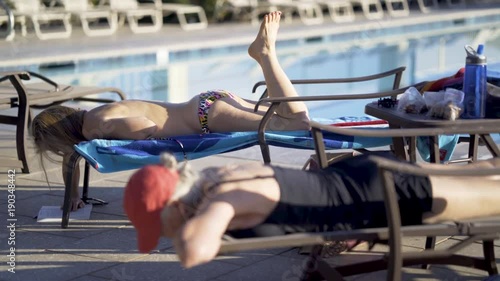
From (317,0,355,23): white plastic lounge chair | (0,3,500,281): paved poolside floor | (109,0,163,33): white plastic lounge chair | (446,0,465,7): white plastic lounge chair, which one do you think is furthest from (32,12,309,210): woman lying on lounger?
(446,0,465,7): white plastic lounge chair

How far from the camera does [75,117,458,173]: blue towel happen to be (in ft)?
12.9

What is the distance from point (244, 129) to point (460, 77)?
3.47 feet

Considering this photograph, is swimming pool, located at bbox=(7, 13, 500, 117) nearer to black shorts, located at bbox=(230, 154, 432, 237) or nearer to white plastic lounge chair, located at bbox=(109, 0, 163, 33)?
white plastic lounge chair, located at bbox=(109, 0, 163, 33)

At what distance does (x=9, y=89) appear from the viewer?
226 inches

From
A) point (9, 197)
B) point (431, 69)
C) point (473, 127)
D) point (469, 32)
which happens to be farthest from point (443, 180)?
point (469, 32)

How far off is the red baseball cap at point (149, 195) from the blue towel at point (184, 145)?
1.43m

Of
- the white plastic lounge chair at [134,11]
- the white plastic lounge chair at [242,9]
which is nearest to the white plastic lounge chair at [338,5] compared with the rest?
the white plastic lounge chair at [242,9]

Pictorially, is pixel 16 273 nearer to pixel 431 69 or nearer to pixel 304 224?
pixel 304 224

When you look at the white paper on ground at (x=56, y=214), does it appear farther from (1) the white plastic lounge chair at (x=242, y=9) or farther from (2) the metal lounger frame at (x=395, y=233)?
(1) the white plastic lounge chair at (x=242, y=9)

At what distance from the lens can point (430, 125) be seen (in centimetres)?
328

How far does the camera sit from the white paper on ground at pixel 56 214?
4.16 m

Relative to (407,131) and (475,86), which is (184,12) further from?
(407,131)

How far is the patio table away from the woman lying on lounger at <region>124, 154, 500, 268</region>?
0.21m

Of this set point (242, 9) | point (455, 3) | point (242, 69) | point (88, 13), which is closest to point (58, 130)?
point (242, 69)
